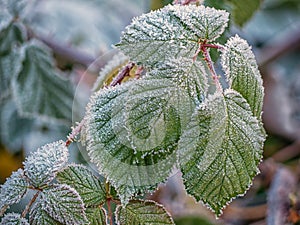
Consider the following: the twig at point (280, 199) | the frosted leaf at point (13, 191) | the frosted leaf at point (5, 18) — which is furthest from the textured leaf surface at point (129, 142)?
the frosted leaf at point (5, 18)

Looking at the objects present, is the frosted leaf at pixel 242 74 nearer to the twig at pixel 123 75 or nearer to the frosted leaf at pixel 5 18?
the twig at pixel 123 75

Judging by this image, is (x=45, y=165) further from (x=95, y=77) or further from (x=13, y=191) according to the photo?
(x=95, y=77)

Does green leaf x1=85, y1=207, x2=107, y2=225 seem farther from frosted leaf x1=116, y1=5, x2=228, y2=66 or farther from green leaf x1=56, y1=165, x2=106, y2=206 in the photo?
frosted leaf x1=116, y1=5, x2=228, y2=66

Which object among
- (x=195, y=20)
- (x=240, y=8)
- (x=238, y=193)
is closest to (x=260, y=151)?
(x=238, y=193)

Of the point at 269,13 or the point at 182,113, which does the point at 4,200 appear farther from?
the point at 269,13

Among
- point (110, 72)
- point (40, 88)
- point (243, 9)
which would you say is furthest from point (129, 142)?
point (40, 88)

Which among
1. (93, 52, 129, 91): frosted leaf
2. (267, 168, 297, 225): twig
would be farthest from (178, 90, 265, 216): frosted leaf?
(267, 168, 297, 225): twig
